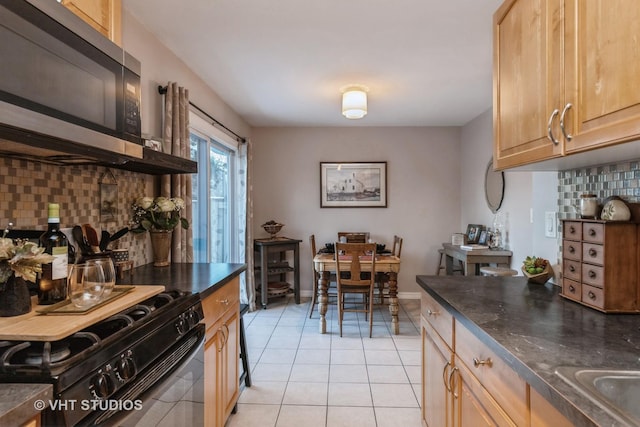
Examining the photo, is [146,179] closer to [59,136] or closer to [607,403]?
[59,136]

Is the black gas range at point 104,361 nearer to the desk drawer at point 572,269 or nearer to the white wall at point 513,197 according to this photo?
the desk drawer at point 572,269

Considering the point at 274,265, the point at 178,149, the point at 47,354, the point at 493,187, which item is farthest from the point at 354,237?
the point at 47,354

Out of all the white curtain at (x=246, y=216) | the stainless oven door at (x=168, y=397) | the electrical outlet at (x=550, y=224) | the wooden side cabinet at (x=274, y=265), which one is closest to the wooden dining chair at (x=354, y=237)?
the wooden side cabinet at (x=274, y=265)

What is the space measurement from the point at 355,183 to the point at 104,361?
4.17m

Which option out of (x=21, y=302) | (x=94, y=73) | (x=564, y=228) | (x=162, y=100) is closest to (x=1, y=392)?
(x=21, y=302)

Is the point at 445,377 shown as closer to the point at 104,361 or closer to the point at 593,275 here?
the point at 593,275

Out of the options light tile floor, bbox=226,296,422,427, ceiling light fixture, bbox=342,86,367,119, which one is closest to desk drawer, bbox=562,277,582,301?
light tile floor, bbox=226,296,422,427

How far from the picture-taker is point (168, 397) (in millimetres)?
1197

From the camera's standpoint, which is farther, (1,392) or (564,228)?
(564,228)

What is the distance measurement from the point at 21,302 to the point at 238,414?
1.54 meters

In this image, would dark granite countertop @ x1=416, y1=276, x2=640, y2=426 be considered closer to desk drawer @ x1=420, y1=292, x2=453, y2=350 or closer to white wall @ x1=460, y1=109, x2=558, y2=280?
desk drawer @ x1=420, y1=292, x2=453, y2=350

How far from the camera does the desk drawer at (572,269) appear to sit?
4.46 feet

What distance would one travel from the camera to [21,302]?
1.04 m

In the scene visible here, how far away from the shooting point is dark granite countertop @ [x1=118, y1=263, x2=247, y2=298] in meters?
1.66
